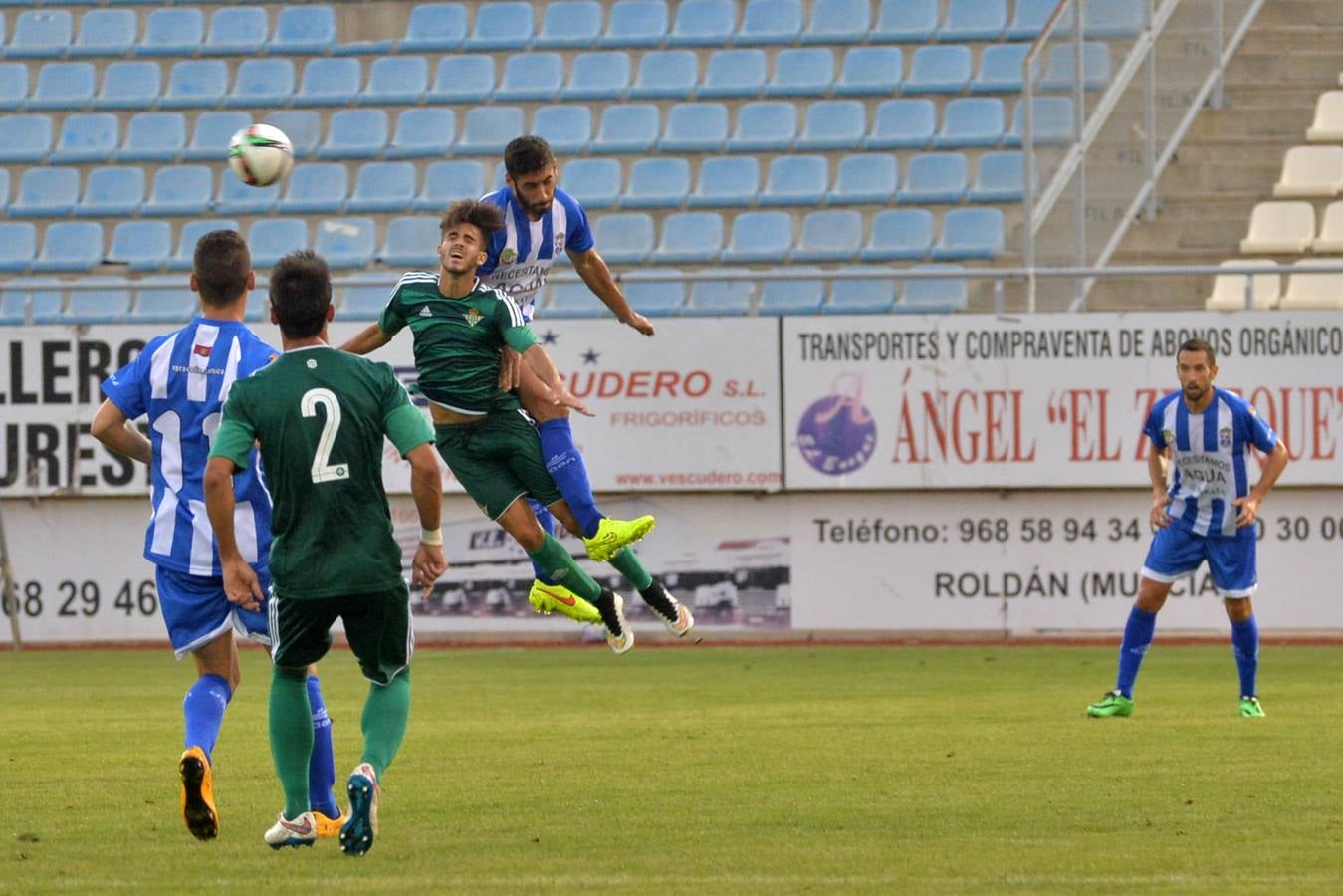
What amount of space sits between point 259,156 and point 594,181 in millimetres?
12267

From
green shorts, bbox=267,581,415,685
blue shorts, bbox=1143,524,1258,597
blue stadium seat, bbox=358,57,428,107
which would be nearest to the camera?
green shorts, bbox=267,581,415,685

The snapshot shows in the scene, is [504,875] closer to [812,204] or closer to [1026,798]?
[1026,798]

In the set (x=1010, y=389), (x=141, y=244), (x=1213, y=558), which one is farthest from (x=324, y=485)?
(x=141, y=244)

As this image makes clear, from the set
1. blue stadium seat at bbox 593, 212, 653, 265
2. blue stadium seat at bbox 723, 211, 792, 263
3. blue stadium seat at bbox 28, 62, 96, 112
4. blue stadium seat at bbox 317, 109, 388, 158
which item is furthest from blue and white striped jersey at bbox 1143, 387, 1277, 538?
blue stadium seat at bbox 28, 62, 96, 112

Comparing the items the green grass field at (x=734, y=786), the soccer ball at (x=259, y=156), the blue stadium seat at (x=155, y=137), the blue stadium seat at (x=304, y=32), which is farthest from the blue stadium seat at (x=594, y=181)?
the soccer ball at (x=259, y=156)

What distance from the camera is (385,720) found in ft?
21.9

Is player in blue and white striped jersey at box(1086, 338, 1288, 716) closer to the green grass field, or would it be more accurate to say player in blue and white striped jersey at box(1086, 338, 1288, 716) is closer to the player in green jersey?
the green grass field

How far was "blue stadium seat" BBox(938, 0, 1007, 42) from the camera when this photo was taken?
22.6m

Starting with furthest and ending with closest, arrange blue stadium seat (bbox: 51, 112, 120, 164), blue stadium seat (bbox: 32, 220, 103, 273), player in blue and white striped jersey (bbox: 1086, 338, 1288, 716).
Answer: blue stadium seat (bbox: 51, 112, 120, 164), blue stadium seat (bbox: 32, 220, 103, 273), player in blue and white striped jersey (bbox: 1086, 338, 1288, 716)

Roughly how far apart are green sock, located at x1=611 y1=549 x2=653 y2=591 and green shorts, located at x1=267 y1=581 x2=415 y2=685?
9.31 feet

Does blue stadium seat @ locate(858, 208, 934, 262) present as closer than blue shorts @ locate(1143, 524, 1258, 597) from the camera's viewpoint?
No

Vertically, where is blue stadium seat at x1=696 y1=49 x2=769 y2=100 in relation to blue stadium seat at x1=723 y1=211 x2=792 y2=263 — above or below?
Result: above

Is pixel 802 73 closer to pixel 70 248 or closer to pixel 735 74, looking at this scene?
pixel 735 74

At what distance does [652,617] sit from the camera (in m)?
18.3
